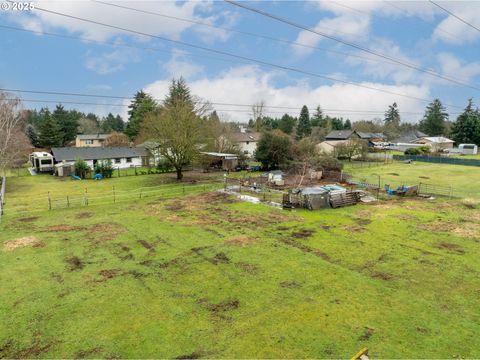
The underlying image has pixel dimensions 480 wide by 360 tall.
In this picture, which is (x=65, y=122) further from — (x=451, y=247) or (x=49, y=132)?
(x=451, y=247)

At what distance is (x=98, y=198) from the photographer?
23266 millimetres

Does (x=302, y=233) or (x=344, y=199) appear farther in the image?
(x=344, y=199)

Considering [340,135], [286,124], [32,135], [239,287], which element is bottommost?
[239,287]

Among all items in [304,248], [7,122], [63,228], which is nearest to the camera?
[304,248]

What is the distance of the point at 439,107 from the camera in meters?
88.2

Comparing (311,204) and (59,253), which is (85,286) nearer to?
(59,253)

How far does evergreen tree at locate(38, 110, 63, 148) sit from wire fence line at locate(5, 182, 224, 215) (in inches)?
1521

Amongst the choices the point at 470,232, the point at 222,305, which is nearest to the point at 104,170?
the point at 222,305

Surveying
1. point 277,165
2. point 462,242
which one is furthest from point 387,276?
point 277,165

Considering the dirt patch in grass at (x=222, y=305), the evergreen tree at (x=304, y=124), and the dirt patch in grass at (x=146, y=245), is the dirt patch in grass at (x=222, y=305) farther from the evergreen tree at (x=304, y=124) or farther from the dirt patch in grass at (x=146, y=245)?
the evergreen tree at (x=304, y=124)

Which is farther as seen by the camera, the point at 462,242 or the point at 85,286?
the point at 462,242

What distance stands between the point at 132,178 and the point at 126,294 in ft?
86.2

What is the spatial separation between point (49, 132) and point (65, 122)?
26.2ft

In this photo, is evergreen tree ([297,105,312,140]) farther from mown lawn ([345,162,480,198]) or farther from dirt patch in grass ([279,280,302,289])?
dirt patch in grass ([279,280,302,289])
